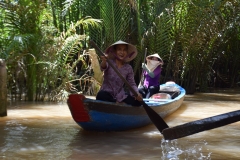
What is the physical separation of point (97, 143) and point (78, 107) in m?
0.58

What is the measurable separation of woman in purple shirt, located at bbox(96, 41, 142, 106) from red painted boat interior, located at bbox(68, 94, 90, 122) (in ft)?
1.57

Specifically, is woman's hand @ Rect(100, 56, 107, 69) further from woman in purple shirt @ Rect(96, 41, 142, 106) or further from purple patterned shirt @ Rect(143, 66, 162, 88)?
purple patterned shirt @ Rect(143, 66, 162, 88)

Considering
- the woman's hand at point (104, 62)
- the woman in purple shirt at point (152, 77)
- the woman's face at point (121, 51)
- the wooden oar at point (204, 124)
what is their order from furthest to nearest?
the woman in purple shirt at point (152, 77) → the woman's face at point (121, 51) → the woman's hand at point (104, 62) → the wooden oar at point (204, 124)

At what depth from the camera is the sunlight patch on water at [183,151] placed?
14.8 ft

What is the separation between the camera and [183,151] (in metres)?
4.82

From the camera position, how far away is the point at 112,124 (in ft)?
18.8

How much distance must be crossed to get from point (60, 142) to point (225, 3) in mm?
8309

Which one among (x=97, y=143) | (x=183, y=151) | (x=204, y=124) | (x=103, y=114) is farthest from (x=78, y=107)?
(x=204, y=124)

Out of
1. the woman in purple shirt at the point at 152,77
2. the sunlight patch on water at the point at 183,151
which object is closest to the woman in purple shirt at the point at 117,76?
the sunlight patch on water at the point at 183,151

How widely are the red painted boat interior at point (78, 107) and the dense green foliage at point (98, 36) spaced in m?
3.62

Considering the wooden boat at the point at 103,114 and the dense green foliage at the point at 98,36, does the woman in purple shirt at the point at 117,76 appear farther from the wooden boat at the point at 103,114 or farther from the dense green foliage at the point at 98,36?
the dense green foliage at the point at 98,36

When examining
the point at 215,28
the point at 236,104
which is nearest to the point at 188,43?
the point at 215,28

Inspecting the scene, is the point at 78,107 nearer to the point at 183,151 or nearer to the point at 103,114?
the point at 103,114

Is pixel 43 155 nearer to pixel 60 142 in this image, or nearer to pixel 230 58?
pixel 60 142
